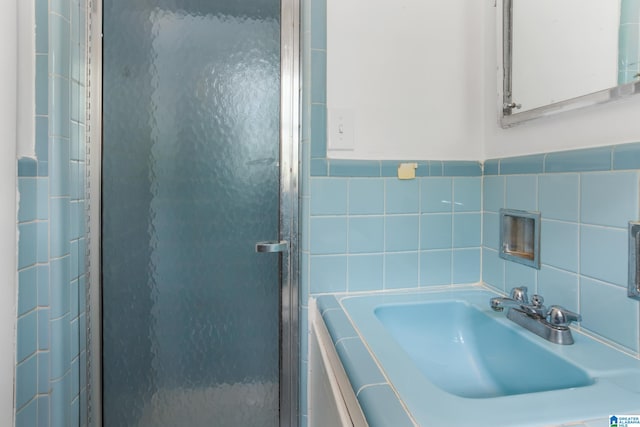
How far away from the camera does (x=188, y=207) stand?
1.04 metres

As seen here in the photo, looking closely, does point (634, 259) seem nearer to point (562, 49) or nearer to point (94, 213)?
point (562, 49)

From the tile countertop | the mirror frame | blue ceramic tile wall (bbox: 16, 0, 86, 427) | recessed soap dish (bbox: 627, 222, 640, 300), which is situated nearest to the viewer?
the tile countertop

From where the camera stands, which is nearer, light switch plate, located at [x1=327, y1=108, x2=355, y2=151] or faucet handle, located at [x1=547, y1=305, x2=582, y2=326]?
faucet handle, located at [x1=547, y1=305, x2=582, y2=326]

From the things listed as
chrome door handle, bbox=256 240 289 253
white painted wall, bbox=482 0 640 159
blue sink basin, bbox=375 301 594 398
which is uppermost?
white painted wall, bbox=482 0 640 159

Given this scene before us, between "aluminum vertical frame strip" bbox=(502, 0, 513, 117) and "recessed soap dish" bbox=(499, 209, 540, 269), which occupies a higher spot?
"aluminum vertical frame strip" bbox=(502, 0, 513, 117)

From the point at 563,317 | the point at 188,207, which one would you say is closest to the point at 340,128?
the point at 188,207

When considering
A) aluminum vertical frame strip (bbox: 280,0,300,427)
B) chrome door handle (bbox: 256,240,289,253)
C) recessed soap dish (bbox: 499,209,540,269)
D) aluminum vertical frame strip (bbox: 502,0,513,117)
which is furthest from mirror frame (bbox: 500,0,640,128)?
chrome door handle (bbox: 256,240,289,253)

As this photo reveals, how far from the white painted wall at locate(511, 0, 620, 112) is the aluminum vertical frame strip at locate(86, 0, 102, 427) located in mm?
1257

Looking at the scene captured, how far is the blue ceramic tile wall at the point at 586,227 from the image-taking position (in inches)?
27.0

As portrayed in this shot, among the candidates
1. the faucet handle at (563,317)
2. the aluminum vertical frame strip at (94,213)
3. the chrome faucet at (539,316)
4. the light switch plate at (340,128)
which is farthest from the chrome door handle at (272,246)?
the faucet handle at (563,317)

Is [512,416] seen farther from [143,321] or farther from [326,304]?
[143,321]

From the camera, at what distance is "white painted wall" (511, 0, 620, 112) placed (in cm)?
73

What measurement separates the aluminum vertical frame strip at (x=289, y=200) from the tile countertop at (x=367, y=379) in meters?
0.18

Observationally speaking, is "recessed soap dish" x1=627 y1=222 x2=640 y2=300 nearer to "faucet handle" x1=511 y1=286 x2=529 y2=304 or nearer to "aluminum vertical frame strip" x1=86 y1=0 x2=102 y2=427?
"faucet handle" x1=511 y1=286 x2=529 y2=304
